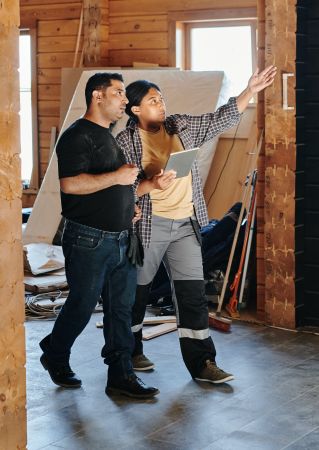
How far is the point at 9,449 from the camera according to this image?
3.23 metres

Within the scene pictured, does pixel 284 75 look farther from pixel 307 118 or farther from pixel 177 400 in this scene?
pixel 177 400

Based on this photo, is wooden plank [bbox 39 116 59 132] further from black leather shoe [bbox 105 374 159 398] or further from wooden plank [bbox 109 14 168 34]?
black leather shoe [bbox 105 374 159 398]

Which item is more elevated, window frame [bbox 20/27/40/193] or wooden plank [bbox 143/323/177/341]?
window frame [bbox 20/27/40/193]

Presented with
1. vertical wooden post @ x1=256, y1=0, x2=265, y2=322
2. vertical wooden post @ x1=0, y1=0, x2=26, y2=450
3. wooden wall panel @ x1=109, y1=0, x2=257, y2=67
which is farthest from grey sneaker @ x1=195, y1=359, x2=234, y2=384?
wooden wall panel @ x1=109, y1=0, x2=257, y2=67

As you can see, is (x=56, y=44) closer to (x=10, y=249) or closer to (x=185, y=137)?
(x=185, y=137)

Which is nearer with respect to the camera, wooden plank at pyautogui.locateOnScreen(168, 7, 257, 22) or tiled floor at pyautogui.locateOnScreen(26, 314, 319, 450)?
tiled floor at pyautogui.locateOnScreen(26, 314, 319, 450)

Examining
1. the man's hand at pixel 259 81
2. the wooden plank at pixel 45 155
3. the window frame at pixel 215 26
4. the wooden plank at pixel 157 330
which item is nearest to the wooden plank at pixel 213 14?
the window frame at pixel 215 26

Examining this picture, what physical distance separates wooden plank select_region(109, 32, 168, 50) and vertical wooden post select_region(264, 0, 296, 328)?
368cm

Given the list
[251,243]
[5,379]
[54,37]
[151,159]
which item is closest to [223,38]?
[54,37]

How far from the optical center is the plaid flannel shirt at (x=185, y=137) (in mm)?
5004

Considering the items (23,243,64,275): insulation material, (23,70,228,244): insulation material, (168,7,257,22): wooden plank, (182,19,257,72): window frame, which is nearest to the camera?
(23,243,64,275): insulation material

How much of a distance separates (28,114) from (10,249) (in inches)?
313

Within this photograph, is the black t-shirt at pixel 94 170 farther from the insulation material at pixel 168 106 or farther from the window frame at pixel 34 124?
the window frame at pixel 34 124

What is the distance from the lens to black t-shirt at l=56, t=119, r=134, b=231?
463 centimetres
